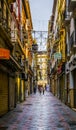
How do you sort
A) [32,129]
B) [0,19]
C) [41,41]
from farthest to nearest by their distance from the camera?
[41,41] → [0,19] → [32,129]

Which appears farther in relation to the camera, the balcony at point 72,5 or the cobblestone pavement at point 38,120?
the balcony at point 72,5

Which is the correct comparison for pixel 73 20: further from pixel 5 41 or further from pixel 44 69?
pixel 44 69

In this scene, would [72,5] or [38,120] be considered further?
[72,5]

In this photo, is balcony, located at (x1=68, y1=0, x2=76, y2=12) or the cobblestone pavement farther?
balcony, located at (x1=68, y1=0, x2=76, y2=12)

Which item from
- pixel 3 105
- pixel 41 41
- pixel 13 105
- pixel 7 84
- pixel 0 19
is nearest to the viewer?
pixel 0 19

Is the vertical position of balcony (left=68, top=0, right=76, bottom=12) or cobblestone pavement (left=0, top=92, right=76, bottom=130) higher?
balcony (left=68, top=0, right=76, bottom=12)

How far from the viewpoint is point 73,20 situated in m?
31.3

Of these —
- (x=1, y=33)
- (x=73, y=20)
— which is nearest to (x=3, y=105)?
(x=1, y=33)

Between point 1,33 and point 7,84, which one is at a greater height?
point 1,33

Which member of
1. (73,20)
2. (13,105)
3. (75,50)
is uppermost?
(73,20)

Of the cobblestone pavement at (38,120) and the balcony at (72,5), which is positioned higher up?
the balcony at (72,5)

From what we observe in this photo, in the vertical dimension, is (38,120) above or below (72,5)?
below

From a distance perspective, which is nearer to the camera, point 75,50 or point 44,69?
point 75,50

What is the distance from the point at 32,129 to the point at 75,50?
41.2ft
